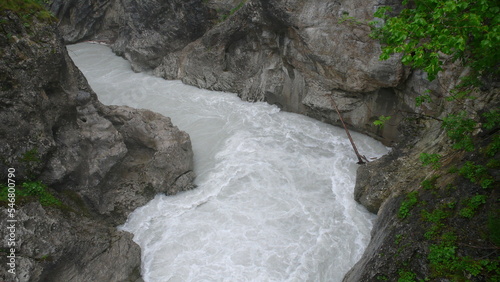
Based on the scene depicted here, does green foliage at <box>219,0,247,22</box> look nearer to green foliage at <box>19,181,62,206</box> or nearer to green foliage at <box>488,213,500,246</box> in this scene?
green foliage at <box>19,181,62,206</box>

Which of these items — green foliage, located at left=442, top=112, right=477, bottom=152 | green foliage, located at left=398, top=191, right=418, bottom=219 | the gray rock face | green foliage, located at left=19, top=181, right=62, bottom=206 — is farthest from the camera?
the gray rock face

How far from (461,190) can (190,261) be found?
8.49 meters

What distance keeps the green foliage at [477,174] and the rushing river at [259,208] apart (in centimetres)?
464

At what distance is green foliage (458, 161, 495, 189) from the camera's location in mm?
7695

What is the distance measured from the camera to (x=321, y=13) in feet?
59.8

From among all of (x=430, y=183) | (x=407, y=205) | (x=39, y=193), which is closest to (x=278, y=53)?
(x=430, y=183)

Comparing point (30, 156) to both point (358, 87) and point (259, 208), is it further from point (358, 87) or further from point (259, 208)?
point (358, 87)

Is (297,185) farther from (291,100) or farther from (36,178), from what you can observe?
(36,178)

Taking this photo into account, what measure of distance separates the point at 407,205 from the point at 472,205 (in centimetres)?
186

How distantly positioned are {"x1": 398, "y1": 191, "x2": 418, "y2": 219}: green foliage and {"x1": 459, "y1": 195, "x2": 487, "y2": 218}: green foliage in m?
1.56

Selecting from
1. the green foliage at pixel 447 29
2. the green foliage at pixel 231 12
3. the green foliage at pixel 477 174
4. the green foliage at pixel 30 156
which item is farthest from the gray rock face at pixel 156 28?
the green foliage at pixel 447 29

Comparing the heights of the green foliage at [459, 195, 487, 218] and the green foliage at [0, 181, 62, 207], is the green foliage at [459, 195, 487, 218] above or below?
above

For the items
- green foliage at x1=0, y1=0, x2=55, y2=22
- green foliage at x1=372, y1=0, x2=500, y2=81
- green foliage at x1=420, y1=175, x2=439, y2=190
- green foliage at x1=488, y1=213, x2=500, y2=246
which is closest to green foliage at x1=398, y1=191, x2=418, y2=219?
green foliage at x1=420, y1=175, x2=439, y2=190

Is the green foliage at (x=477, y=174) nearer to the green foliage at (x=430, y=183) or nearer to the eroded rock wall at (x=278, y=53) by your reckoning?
the green foliage at (x=430, y=183)
